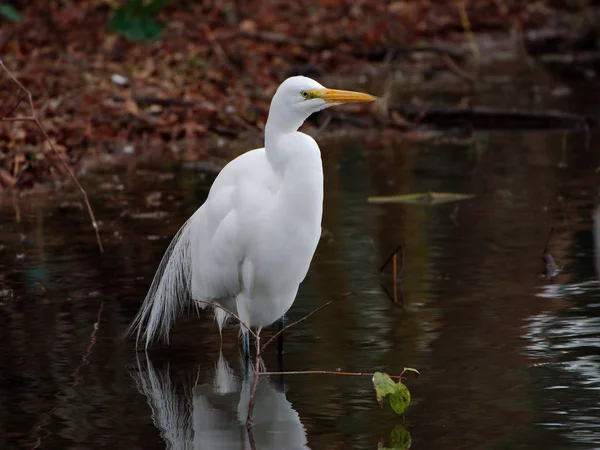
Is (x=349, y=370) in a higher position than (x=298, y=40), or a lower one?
lower

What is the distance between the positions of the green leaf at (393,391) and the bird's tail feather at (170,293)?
162 centimetres

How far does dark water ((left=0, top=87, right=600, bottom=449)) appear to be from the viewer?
4934 mm

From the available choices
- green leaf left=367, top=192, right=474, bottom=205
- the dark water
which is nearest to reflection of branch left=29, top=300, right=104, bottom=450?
the dark water

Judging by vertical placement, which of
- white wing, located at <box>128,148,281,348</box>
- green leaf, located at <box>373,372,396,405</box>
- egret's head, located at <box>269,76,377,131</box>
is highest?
egret's head, located at <box>269,76,377,131</box>

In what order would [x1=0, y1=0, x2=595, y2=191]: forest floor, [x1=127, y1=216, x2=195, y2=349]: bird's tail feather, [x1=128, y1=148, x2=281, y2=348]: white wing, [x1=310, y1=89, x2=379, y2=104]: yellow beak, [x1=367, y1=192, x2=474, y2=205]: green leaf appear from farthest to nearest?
[x1=0, y1=0, x2=595, y2=191]: forest floor → [x1=367, y1=192, x2=474, y2=205]: green leaf → [x1=127, y1=216, x2=195, y2=349]: bird's tail feather → [x1=128, y1=148, x2=281, y2=348]: white wing → [x1=310, y1=89, x2=379, y2=104]: yellow beak

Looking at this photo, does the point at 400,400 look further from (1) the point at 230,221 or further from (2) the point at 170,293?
(2) the point at 170,293

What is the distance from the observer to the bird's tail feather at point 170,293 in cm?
625

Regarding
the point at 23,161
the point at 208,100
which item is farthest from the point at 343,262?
the point at 208,100

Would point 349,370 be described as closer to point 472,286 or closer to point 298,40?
point 472,286

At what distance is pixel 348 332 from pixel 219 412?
121 cm

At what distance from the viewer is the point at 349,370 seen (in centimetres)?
566

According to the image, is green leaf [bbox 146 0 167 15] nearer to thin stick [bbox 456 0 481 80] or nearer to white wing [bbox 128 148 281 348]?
thin stick [bbox 456 0 481 80]

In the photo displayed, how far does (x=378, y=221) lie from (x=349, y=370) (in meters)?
3.23

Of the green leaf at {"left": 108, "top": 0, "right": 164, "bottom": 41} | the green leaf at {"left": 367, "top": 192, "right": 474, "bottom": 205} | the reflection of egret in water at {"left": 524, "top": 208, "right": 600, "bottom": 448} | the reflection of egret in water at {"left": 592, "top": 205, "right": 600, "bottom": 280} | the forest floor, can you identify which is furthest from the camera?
the green leaf at {"left": 108, "top": 0, "right": 164, "bottom": 41}
